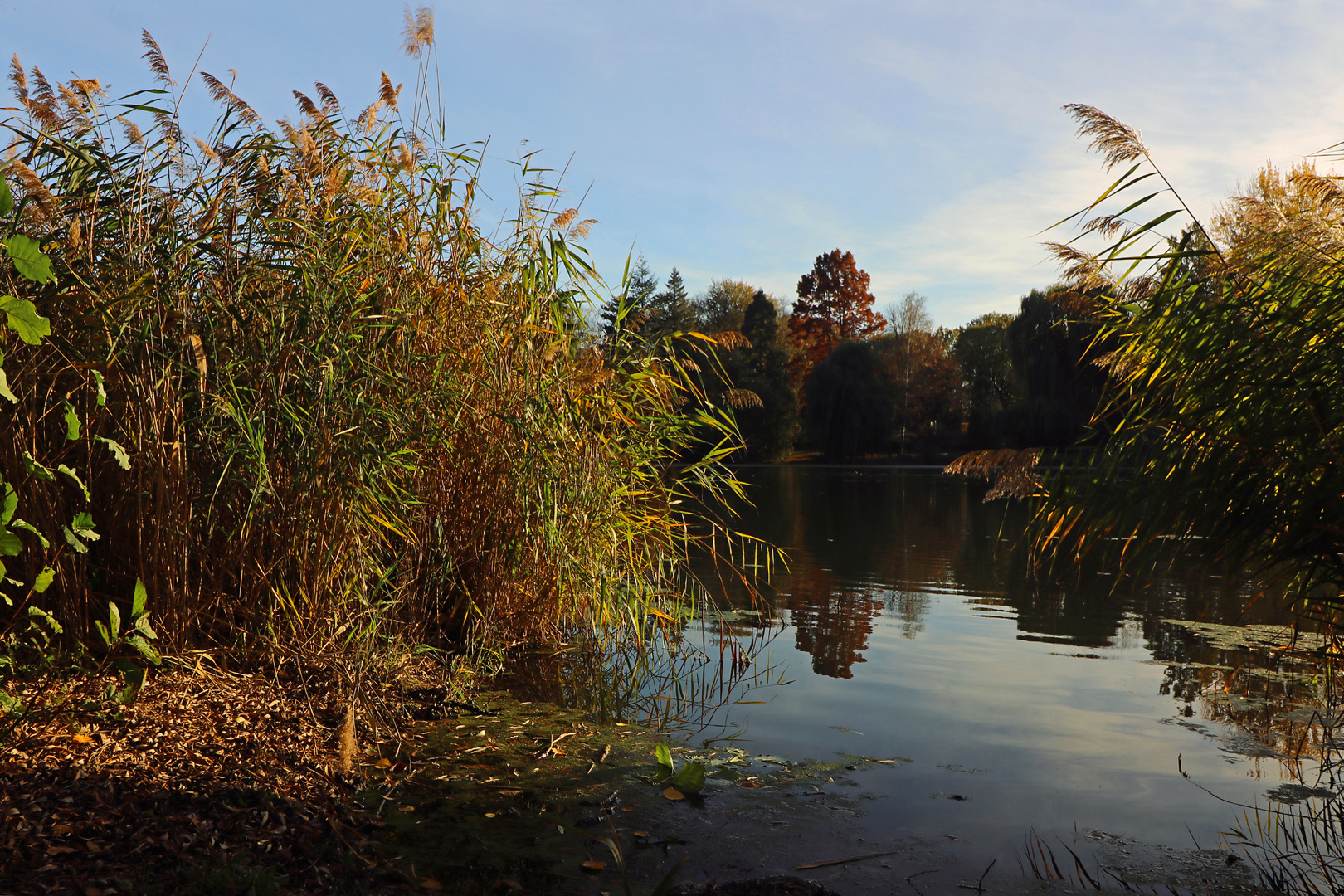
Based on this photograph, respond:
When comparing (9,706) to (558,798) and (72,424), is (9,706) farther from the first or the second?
(558,798)

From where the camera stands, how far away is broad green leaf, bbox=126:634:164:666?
2.92 meters

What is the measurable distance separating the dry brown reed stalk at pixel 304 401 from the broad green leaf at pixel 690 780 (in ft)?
4.59

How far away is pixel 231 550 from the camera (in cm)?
340

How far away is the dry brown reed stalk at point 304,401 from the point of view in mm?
3236

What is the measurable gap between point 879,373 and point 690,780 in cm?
3342

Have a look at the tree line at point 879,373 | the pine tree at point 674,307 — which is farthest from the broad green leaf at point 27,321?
the pine tree at point 674,307

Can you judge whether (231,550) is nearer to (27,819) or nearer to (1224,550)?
(27,819)

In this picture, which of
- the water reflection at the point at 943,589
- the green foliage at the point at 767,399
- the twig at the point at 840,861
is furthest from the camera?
the green foliage at the point at 767,399

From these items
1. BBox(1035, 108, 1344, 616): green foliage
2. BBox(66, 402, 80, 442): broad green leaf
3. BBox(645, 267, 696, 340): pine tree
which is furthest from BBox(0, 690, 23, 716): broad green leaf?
BBox(645, 267, 696, 340): pine tree

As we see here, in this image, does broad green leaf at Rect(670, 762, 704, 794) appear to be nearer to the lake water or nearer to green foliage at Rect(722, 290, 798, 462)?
the lake water

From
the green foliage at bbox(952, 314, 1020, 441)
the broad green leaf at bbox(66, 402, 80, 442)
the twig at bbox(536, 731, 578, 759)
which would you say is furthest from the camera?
the green foliage at bbox(952, 314, 1020, 441)

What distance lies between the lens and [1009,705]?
4.97 m

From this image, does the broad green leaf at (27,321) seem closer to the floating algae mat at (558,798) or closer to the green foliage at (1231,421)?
the floating algae mat at (558,798)

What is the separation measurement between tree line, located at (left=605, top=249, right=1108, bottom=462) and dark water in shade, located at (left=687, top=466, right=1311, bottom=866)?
1201cm
